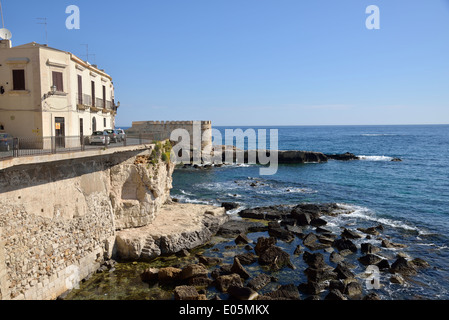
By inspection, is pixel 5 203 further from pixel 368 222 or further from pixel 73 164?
pixel 368 222

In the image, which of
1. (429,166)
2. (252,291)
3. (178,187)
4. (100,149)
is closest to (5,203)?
(100,149)

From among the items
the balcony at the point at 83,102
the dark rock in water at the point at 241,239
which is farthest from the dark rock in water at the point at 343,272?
the balcony at the point at 83,102

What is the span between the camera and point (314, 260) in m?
18.1

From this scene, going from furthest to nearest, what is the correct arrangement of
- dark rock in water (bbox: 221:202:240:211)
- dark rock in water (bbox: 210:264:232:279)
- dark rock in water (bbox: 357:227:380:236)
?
dark rock in water (bbox: 221:202:240:211) < dark rock in water (bbox: 357:227:380:236) < dark rock in water (bbox: 210:264:232:279)

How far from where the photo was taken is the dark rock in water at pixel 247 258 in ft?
59.2

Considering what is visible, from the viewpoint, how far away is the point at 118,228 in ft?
62.2

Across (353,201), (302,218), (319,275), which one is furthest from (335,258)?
(353,201)

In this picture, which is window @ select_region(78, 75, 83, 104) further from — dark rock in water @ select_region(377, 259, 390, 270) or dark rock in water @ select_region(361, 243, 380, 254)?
dark rock in water @ select_region(377, 259, 390, 270)

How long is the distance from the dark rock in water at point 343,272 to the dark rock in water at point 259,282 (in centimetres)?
→ 365

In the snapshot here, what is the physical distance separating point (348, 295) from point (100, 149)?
44.7 ft

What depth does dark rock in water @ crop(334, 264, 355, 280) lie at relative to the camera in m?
16.4

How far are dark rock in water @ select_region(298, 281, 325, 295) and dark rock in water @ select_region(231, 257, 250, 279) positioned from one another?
2.62 metres

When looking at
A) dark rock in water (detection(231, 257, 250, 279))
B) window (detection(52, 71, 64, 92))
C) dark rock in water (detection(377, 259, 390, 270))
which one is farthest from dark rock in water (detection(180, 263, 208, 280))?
window (detection(52, 71, 64, 92))

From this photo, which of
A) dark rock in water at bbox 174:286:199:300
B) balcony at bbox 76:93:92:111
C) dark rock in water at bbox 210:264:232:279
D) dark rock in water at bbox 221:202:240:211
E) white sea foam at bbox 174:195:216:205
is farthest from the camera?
white sea foam at bbox 174:195:216:205
